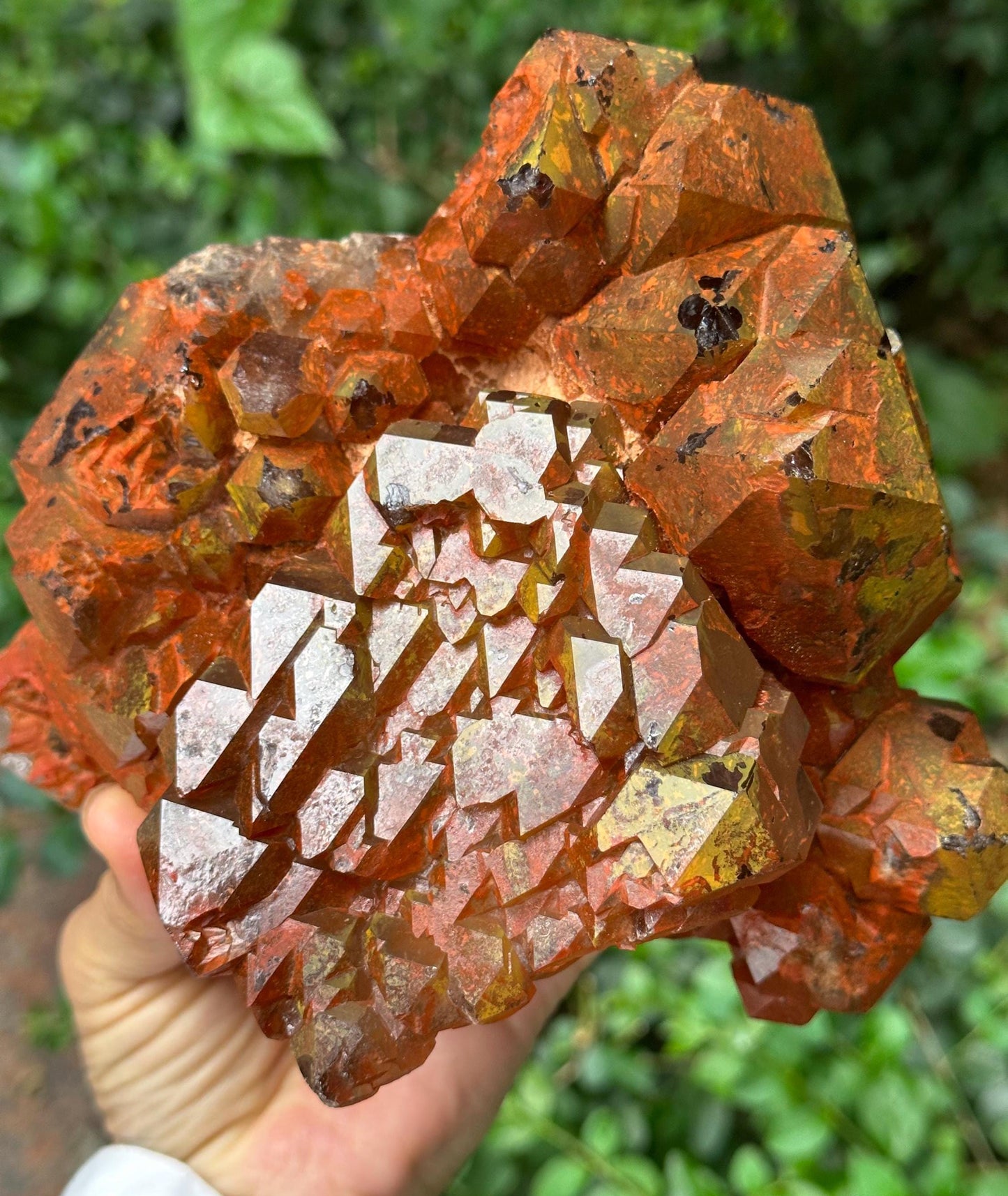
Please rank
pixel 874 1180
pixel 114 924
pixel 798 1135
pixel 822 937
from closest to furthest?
pixel 822 937
pixel 114 924
pixel 874 1180
pixel 798 1135

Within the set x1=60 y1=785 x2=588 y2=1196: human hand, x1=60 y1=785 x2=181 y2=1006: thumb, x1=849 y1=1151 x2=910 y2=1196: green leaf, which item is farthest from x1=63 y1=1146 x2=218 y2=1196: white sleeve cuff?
x1=849 y1=1151 x2=910 y2=1196: green leaf

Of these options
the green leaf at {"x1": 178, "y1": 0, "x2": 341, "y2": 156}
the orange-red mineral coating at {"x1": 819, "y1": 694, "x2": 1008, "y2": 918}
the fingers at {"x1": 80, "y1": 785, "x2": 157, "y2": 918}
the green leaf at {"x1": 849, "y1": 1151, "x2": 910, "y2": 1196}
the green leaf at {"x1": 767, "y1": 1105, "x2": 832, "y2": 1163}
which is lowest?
the green leaf at {"x1": 767, "y1": 1105, "x2": 832, "y2": 1163}

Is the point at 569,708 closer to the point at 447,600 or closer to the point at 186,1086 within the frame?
the point at 447,600

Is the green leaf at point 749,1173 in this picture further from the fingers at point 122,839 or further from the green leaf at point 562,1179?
the fingers at point 122,839

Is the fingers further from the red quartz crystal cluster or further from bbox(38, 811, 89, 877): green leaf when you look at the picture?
bbox(38, 811, 89, 877): green leaf

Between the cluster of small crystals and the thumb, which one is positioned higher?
the cluster of small crystals

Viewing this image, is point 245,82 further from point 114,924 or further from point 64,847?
point 114,924

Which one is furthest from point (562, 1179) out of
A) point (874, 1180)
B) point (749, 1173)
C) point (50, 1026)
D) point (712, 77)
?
point (712, 77)
